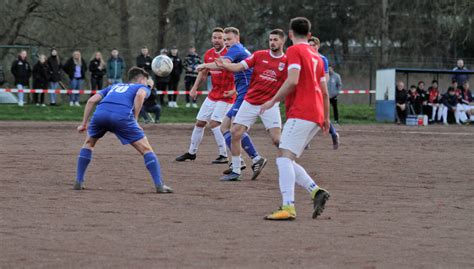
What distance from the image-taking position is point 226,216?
9773 millimetres

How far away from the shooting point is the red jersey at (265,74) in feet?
42.1

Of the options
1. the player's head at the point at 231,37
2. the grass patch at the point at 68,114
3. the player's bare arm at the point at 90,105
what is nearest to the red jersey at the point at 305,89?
the player's bare arm at the point at 90,105

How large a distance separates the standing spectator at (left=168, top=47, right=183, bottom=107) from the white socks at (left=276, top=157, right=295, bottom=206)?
2304 cm

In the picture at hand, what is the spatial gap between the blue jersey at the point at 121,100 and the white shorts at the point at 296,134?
268 centimetres

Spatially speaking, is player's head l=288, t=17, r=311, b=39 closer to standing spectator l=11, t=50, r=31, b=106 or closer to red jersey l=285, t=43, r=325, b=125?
red jersey l=285, t=43, r=325, b=125

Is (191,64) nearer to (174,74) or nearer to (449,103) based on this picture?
(174,74)

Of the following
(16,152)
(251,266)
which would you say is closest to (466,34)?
(16,152)

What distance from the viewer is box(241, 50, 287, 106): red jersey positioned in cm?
1283

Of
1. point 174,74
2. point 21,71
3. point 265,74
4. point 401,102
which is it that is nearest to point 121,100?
point 265,74

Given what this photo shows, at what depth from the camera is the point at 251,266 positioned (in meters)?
7.15

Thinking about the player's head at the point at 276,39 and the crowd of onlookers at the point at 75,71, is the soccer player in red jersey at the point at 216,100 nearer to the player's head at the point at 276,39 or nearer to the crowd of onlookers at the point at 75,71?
the player's head at the point at 276,39

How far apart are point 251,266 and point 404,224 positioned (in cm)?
276

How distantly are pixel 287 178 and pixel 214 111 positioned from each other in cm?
623

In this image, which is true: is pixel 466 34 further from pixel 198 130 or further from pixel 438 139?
pixel 198 130
